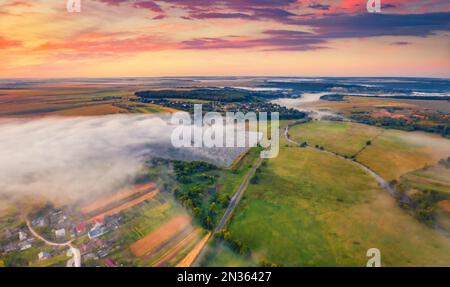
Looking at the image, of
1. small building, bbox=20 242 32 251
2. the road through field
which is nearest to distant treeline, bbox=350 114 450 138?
the road through field

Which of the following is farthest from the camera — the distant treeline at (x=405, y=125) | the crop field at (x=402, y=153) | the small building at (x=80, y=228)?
the distant treeline at (x=405, y=125)

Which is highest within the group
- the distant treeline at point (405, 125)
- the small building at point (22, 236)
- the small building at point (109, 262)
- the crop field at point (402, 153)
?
the distant treeline at point (405, 125)

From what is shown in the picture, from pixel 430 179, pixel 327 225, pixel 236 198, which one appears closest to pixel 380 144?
pixel 430 179

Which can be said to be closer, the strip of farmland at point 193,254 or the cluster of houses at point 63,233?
the strip of farmland at point 193,254

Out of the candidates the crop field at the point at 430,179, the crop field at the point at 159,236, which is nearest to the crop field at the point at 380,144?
the crop field at the point at 430,179

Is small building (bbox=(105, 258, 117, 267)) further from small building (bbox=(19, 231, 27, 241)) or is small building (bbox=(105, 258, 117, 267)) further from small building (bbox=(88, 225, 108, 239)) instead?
small building (bbox=(19, 231, 27, 241))

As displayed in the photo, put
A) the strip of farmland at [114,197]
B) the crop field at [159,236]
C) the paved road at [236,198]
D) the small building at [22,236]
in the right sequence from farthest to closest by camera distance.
→ the strip of farmland at [114,197] → the paved road at [236,198] → the small building at [22,236] → the crop field at [159,236]

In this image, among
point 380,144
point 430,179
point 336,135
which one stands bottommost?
point 430,179

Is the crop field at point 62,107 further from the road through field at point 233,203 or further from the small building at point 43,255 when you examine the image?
the small building at point 43,255

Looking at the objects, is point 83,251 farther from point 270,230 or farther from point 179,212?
point 270,230

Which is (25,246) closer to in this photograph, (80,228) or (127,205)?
(80,228)
